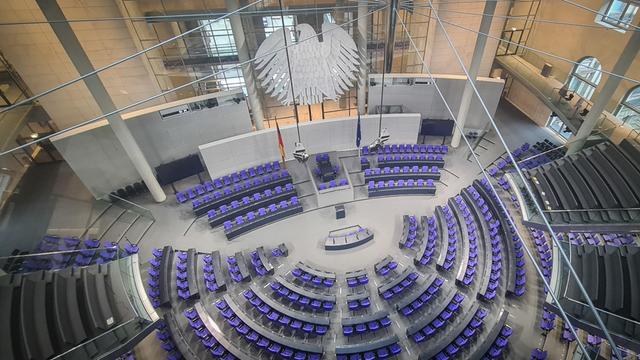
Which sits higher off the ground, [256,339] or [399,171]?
[399,171]

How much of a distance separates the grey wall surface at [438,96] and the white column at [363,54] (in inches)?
13.9

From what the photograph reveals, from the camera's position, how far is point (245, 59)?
15461mm

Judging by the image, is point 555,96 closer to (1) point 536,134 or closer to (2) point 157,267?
(1) point 536,134

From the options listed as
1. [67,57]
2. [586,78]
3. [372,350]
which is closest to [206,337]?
[372,350]

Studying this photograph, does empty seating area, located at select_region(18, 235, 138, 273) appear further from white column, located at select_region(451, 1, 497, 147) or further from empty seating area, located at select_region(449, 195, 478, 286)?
white column, located at select_region(451, 1, 497, 147)

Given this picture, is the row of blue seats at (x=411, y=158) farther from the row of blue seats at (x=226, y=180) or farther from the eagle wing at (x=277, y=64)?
the eagle wing at (x=277, y=64)

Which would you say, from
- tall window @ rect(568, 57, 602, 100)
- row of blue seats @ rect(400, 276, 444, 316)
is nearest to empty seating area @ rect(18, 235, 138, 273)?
row of blue seats @ rect(400, 276, 444, 316)

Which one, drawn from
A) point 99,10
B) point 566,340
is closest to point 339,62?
point 99,10

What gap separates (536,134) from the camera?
63.8ft

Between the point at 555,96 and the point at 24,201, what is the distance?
26561 mm

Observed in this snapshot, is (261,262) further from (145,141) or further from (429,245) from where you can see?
(145,141)

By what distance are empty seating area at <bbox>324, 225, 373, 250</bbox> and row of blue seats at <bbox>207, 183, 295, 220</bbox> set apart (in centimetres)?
335

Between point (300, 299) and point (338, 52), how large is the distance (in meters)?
9.64

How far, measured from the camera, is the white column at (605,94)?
1192 centimetres
